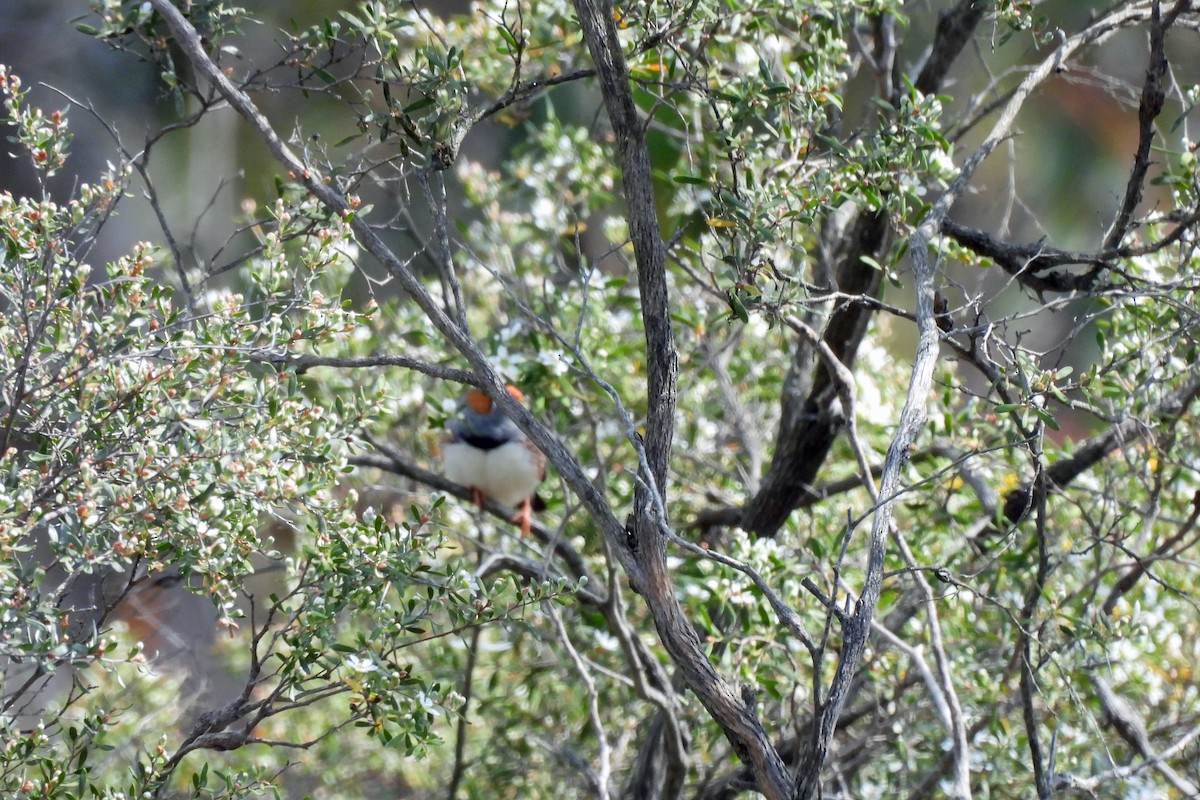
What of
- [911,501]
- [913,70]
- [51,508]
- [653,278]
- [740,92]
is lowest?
[51,508]

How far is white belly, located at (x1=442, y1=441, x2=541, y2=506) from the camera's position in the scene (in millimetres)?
5125

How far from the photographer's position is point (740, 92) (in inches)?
117

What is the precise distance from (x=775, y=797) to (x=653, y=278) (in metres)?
1.16

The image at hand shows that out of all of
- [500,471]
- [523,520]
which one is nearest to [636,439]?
[523,520]

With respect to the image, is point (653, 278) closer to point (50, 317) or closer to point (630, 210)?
point (630, 210)

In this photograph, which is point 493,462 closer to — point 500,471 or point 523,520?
point 500,471

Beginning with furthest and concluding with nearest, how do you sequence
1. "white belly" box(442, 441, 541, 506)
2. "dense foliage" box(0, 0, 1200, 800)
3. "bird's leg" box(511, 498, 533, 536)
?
"white belly" box(442, 441, 541, 506), "bird's leg" box(511, 498, 533, 536), "dense foliage" box(0, 0, 1200, 800)

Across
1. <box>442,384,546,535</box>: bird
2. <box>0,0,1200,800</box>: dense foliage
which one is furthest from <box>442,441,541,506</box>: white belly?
<box>0,0,1200,800</box>: dense foliage

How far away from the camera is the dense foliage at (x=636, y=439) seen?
8.16 ft

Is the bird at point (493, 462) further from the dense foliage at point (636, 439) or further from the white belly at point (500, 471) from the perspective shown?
the dense foliage at point (636, 439)

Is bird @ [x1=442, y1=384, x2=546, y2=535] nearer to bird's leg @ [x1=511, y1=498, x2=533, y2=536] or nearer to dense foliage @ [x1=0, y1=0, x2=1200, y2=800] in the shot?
bird's leg @ [x1=511, y1=498, x2=533, y2=536]

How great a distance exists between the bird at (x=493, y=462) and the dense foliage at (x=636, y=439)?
0.14m

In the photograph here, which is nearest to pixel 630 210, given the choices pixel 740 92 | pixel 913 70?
pixel 740 92

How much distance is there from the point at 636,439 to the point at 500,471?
2.69 m
